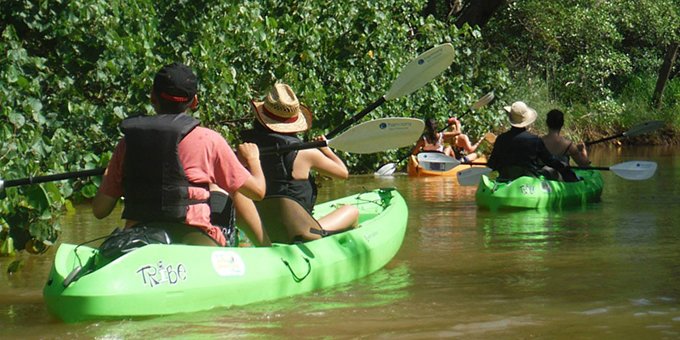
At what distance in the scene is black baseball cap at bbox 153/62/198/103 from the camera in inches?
222

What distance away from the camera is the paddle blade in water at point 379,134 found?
7.46 m

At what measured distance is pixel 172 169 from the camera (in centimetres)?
564

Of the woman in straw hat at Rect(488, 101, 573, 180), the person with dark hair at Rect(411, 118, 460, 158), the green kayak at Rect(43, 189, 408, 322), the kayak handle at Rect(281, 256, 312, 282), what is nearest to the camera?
the green kayak at Rect(43, 189, 408, 322)

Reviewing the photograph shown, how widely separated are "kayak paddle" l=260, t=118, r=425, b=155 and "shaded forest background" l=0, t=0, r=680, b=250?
5.65 ft

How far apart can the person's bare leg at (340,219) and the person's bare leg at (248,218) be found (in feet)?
2.91

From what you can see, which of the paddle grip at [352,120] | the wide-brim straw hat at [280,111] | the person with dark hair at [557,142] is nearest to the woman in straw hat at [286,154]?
the wide-brim straw hat at [280,111]

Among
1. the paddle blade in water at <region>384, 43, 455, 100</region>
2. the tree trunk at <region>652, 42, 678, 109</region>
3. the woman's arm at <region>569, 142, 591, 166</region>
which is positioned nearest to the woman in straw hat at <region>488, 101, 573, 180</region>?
the woman's arm at <region>569, 142, 591, 166</region>

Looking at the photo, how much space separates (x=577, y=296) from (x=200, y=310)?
205 centimetres

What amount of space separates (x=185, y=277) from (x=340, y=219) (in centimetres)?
207

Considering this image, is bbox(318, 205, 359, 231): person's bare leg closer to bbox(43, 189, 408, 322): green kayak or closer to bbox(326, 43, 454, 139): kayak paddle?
bbox(43, 189, 408, 322): green kayak

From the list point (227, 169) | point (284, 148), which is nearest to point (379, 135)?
point (284, 148)

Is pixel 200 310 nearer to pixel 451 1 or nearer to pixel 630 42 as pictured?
pixel 451 1

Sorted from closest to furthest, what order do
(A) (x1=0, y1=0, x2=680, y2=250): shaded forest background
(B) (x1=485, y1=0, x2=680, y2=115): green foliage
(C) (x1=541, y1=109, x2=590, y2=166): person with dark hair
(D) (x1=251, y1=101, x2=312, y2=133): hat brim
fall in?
1. (D) (x1=251, y1=101, x2=312, y2=133): hat brim
2. (A) (x1=0, y1=0, x2=680, y2=250): shaded forest background
3. (C) (x1=541, y1=109, x2=590, y2=166): person with dark hair
4. (B) (x1=485, y1=0, x2=680, y2=115): green foliage

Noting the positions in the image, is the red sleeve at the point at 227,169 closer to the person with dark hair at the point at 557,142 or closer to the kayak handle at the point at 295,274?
the kayak handle at the point at 295,274
